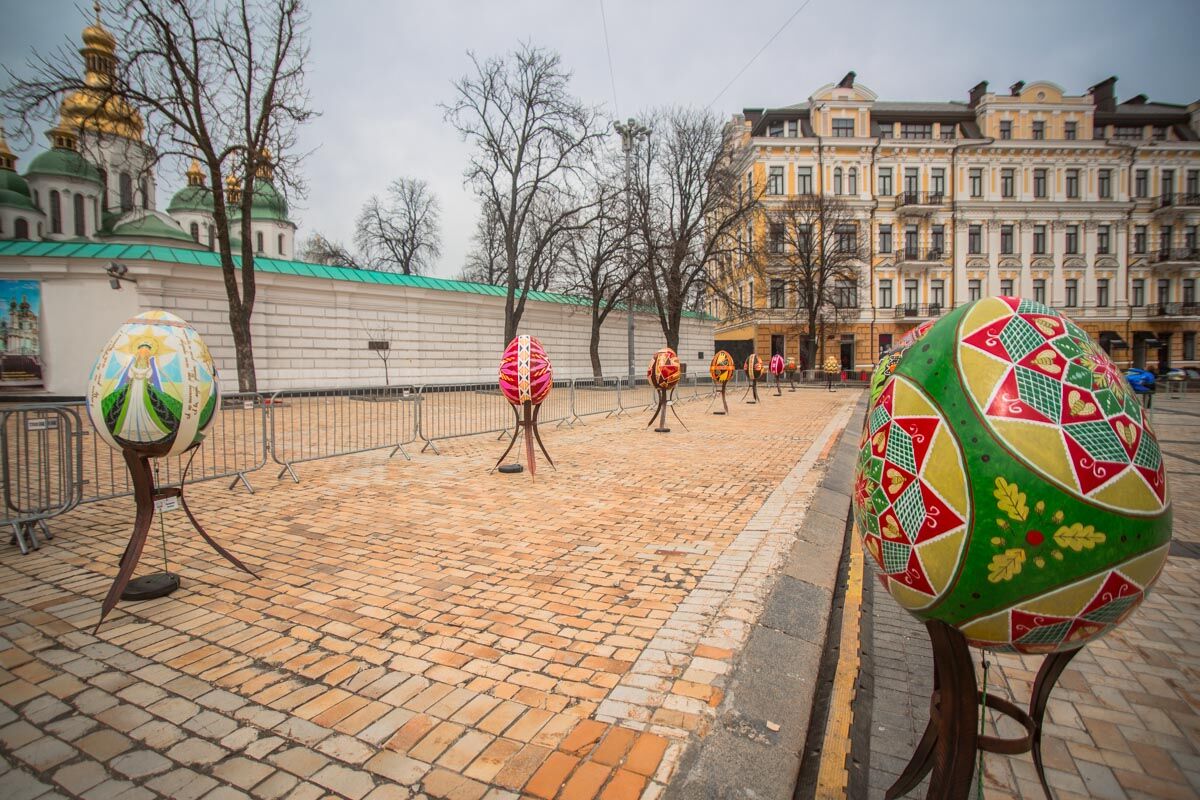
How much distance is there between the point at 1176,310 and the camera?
4522cm

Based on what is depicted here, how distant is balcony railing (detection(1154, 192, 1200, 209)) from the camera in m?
45.0

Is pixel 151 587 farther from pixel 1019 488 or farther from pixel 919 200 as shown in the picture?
pixel 919 200

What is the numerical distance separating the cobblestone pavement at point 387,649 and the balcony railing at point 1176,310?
5906 centimetres

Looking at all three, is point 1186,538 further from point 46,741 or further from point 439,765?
point 46,741

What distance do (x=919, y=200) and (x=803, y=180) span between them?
9.54 meters

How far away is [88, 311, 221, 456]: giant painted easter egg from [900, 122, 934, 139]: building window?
183 feet

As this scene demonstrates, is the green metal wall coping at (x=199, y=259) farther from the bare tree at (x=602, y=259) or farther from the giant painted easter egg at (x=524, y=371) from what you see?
the giant painted easter egg at (x=524, y=371)

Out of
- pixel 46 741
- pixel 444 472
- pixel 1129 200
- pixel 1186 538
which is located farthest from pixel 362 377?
pixel 1129 200

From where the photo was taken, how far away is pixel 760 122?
47562 mm

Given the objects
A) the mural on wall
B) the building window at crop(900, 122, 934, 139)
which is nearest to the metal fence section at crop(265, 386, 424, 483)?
the mural on wall

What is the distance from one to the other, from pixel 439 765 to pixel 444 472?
21.3 feet

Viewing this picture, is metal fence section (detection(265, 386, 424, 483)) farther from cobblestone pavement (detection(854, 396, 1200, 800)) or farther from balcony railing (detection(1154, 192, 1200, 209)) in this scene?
balcony railing (detection(1154, 192, 1200, 209))

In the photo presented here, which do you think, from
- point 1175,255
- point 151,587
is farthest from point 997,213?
point 151,587

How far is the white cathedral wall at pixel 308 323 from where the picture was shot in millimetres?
19297
